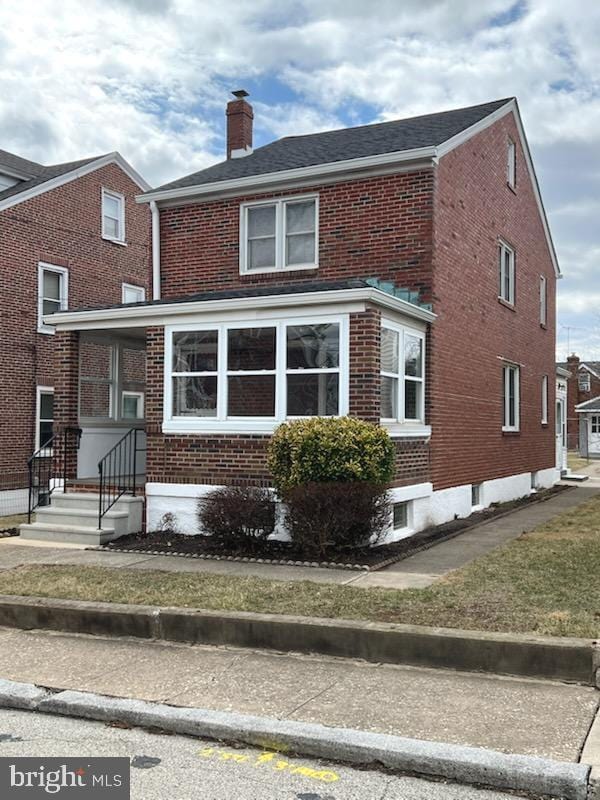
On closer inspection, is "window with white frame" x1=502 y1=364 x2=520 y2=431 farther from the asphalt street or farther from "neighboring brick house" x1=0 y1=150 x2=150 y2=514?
the asphalt street

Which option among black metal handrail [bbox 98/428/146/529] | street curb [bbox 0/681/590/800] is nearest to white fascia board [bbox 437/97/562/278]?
black metal handrail [bbox 98/428/146/529]

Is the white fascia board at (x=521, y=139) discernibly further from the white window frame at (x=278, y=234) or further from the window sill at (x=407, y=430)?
the window sill at (x=407, y=430)

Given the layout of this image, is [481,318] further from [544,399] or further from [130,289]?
[130,289]

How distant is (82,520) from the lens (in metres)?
12.4

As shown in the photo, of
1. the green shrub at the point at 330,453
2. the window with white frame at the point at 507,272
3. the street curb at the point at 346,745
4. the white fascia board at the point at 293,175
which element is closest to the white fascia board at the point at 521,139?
the white fascia board at the point at 293,175

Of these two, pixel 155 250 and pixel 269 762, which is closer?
pixel 269 762

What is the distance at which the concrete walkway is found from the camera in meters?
9.04

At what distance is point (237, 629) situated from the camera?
6.84m

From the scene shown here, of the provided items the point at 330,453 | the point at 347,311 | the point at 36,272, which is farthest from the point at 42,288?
the point at 330,453

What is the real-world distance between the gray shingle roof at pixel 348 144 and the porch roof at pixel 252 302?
275 cm

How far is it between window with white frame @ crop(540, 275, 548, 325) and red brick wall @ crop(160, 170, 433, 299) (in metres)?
8.67

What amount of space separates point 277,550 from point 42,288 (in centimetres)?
1292

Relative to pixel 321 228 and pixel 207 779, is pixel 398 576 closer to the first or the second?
pixel 207 779

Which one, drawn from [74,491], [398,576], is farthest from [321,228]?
[398,576]
